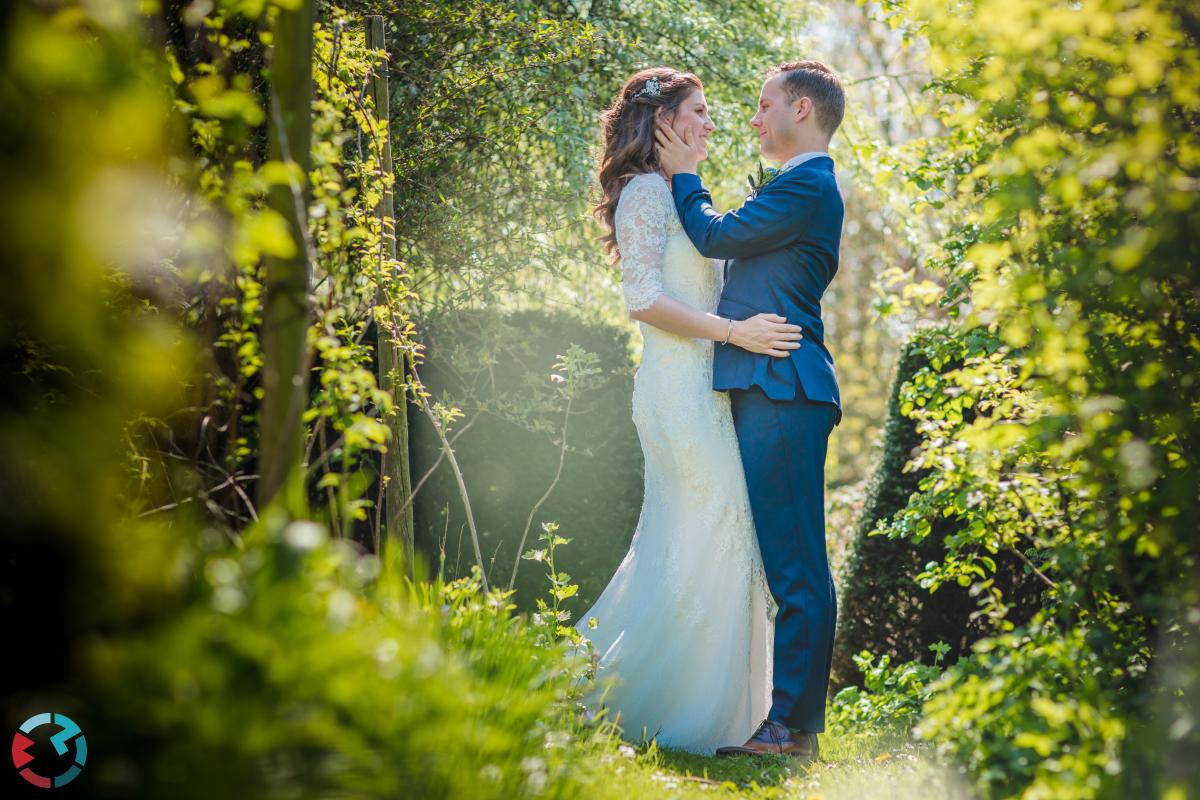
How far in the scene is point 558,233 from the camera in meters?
6.69

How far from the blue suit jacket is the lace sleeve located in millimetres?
82

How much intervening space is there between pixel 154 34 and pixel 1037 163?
197 centimetres

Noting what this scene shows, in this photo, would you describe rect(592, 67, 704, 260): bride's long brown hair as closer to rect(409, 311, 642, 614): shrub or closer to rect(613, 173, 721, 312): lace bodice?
rect(613, 173, 721, 312): lace bodice

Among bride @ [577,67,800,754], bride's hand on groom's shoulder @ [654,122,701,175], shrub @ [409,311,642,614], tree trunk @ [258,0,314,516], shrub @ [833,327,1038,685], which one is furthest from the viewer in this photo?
shrub @ [409,311,642,614]

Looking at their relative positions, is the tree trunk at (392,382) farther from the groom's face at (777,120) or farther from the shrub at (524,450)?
the shrub at (524,450)

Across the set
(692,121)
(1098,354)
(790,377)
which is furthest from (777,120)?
(1098,354)

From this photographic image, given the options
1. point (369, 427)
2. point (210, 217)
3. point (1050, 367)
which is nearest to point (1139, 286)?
point (1050, 367)

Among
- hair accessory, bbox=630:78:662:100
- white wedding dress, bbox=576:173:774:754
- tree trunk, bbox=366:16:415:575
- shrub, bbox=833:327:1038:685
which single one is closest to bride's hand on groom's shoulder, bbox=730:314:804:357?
white wedding dress, bbox=576:173:774:754

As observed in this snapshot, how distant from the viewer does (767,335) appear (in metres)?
3.65

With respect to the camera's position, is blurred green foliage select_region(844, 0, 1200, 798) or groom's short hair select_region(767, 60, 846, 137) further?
groom's short hair select_region(767, 60, 846, 137)

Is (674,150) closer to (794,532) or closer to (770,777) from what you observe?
(794,532)

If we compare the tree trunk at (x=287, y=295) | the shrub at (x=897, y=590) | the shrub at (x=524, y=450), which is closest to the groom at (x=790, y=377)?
the shrub at (x=897, y=590)

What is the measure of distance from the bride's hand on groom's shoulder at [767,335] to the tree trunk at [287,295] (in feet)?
6.22

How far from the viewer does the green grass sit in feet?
8.32
